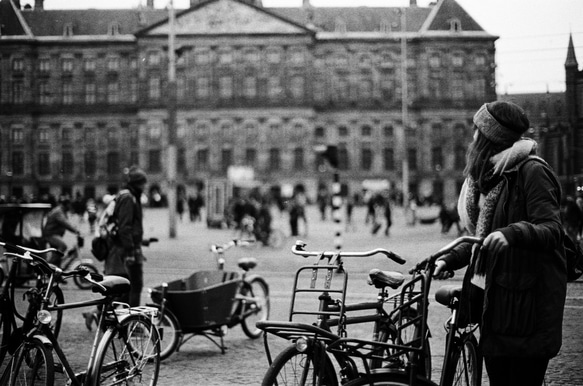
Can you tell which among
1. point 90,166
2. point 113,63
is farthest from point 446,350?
point 113,63

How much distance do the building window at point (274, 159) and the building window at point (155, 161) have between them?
11.0 meters

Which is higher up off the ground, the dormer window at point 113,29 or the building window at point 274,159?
the dormer window at point 113,29

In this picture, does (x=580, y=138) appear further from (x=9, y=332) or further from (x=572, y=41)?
(x=9, y=332)

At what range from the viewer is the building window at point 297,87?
2717 inches

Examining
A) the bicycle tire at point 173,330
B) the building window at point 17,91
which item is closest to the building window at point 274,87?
the building window at point 17,91

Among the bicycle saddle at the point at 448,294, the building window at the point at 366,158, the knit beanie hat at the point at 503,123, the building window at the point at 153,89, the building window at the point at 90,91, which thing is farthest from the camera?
the building window at the point at 366,158

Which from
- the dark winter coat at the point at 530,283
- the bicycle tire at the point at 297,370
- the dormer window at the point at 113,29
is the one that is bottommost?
the bicycle tire at the point at 297,370

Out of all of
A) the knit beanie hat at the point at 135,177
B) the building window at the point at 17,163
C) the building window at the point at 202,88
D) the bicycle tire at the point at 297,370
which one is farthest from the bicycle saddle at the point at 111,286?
the building window at the point at 202,88

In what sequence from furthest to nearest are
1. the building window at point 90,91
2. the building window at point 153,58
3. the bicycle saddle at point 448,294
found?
1. the building window at point 153,58
2. the building window at point 90,91
3. the bicycle saddle at point 448,294

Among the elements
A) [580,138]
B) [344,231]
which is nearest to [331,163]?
[580,138]

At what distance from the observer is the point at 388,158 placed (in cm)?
6719

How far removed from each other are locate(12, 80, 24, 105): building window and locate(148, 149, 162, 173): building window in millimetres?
52903

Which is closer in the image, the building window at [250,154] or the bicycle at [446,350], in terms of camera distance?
the bicycle at [446,350]

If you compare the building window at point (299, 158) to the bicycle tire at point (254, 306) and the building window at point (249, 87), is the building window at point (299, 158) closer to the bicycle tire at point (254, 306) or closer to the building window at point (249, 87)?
the building window at point (249, 87)
